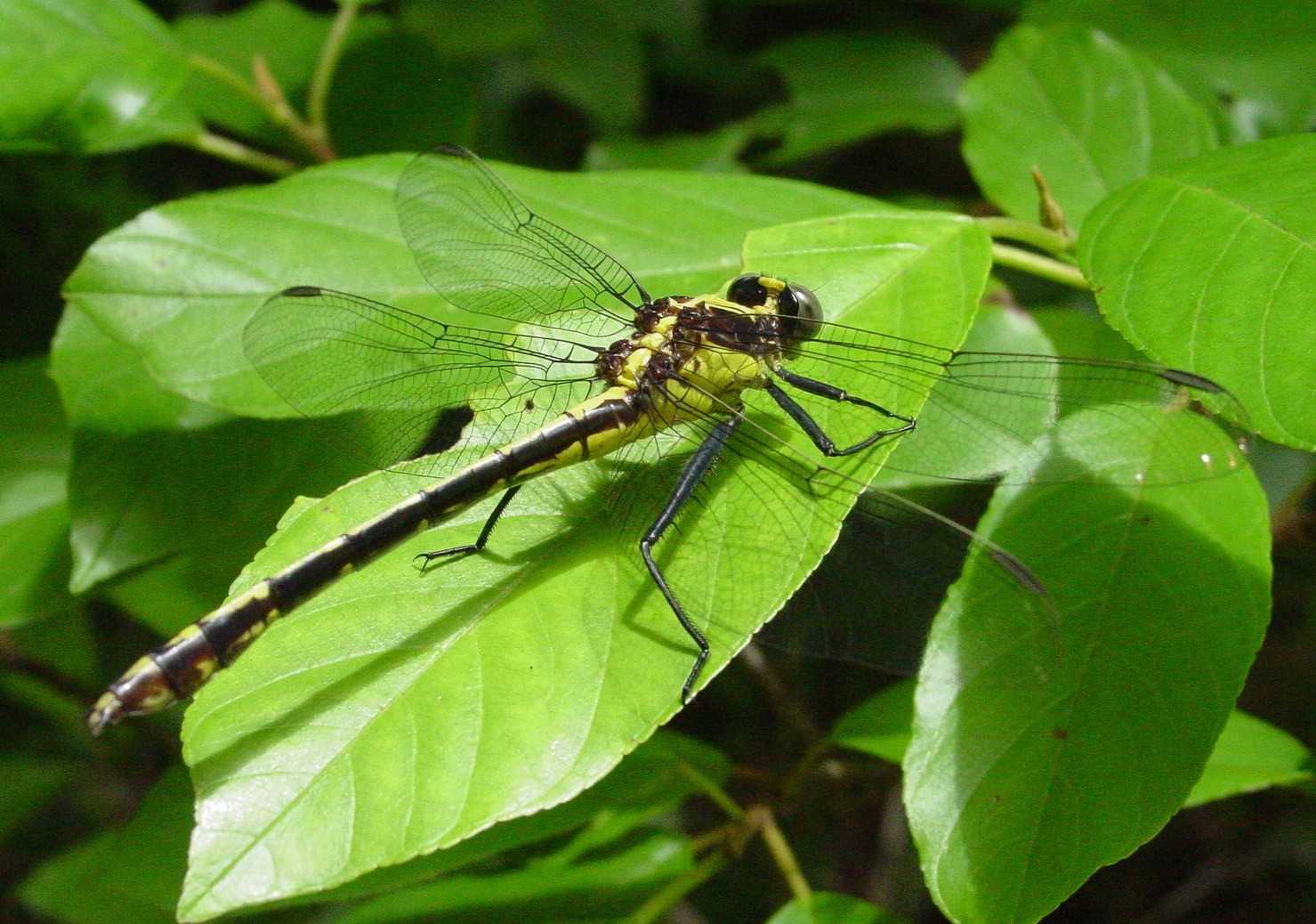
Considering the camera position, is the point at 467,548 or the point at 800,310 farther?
the point at 800,310

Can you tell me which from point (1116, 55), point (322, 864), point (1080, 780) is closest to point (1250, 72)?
point (1116, 55)

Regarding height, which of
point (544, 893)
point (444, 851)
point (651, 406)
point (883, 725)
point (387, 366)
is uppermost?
point (387, 366)

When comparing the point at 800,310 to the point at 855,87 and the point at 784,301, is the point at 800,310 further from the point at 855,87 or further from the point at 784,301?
the point at 855,87

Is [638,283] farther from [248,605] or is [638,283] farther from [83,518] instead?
[83,518]

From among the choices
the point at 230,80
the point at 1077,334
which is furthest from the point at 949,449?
the point at 230,80

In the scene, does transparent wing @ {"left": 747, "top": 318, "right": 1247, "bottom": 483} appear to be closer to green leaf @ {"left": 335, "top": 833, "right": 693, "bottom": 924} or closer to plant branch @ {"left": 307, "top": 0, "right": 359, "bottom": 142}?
green leaf @ {"left": 335, "top": 833, "right": 693, "bottom": 924}

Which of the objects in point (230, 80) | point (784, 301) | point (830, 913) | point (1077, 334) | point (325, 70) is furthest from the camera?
point (325, 70)

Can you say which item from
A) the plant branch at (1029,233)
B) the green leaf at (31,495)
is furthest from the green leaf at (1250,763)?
the green leaf at (31,495)

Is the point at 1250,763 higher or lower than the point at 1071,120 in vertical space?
lower

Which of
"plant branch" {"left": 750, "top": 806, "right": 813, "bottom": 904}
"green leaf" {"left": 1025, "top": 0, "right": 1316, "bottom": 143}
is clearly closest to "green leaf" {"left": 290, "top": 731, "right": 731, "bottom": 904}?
"plant branch" {"left": 750, "top": 806, "right": 813, "bottom": 904}
